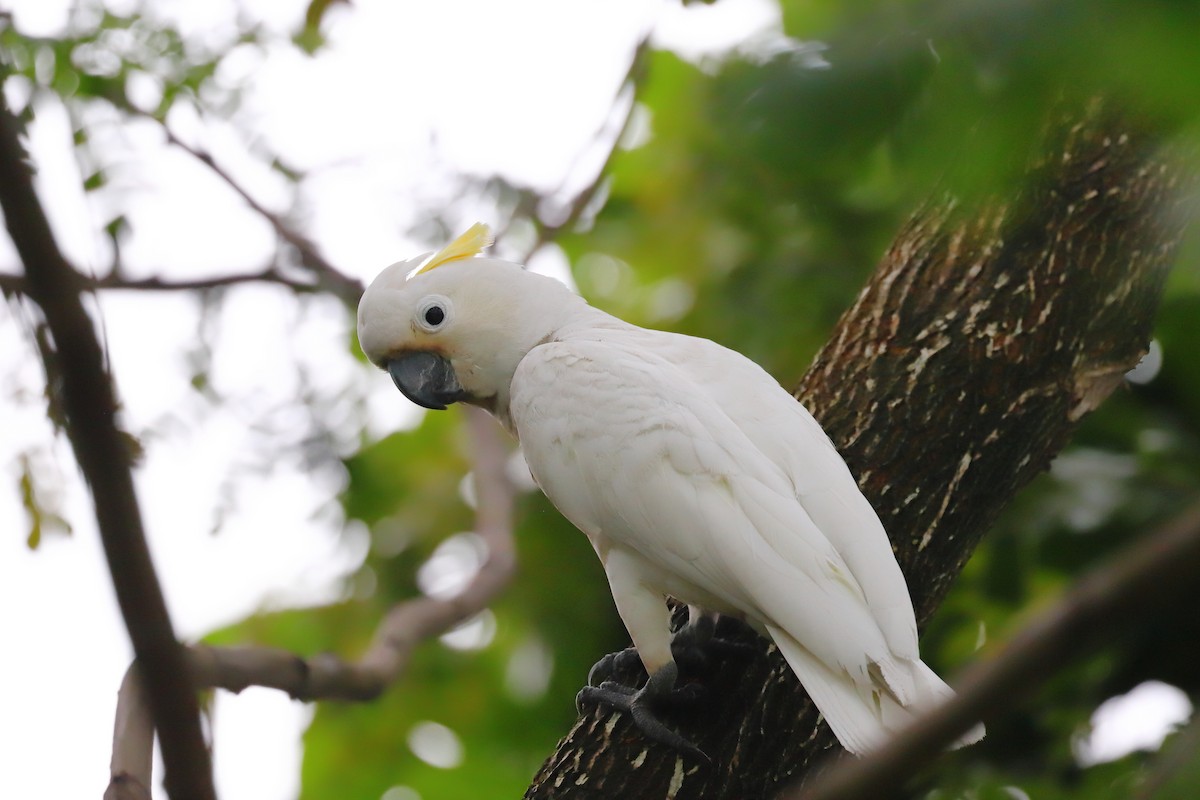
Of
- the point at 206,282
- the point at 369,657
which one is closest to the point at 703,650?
the point at 369,657

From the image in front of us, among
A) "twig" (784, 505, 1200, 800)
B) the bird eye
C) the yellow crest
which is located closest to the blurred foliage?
"twig" (784, 505, 1200, 800)

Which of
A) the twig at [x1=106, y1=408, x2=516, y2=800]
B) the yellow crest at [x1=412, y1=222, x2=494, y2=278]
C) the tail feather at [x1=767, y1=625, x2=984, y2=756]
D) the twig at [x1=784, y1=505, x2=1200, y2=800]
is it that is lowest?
the twig at [x1=106, y1=408, x2=516, y2=800]

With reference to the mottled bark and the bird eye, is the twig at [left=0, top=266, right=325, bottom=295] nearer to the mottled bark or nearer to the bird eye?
the bird eye

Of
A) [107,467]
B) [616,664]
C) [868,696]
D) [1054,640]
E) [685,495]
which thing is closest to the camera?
[1054,640]

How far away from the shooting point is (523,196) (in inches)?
144

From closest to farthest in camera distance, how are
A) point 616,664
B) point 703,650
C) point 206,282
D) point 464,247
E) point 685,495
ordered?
1. point 685,495
2. point 703,650
3. point 616,664
4. point 464,247
5. point 206,282

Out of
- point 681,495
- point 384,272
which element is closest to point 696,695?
point 681,495

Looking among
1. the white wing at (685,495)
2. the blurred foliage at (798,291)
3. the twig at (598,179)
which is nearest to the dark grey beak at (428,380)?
the white wing at (685,495)

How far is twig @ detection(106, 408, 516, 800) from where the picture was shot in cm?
133

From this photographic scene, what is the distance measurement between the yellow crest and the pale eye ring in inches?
3.6

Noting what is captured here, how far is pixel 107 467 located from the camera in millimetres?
702

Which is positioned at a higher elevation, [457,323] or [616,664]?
[457,323]

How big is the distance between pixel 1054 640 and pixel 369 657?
87.2 inches

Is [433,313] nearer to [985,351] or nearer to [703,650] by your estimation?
[703,650]
